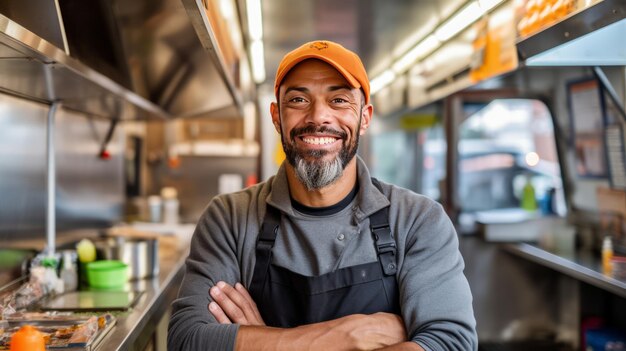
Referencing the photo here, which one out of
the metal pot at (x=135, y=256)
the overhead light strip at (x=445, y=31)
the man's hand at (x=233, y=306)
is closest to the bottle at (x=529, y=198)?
the overhead light strip at (x=445, y=31)

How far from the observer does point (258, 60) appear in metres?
5.94

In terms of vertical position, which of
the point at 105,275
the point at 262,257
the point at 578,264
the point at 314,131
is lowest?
the point at 578,264

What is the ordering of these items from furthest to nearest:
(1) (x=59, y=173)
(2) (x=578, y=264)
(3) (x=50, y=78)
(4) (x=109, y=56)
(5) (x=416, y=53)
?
(5) (x=416, y=53) < (2) (x=578, y=264) < (1) (x=59, y=173) < (4) (x=109, y=56) < (3) (x=50, y=78)

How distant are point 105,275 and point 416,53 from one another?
3.54 meters

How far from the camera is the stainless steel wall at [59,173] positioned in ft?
8.21

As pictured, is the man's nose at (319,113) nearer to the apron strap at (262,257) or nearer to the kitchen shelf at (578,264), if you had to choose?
the apron strap at (262,257)

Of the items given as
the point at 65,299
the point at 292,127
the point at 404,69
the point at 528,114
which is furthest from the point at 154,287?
the point at 528,114

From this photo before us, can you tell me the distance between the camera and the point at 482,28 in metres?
3.70

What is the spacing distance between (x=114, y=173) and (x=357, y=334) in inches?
123

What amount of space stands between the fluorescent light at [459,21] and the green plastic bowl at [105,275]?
7.90ft

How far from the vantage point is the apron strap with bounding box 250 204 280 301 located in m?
1.87

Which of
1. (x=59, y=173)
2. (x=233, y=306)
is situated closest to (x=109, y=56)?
(x=59, y=173)

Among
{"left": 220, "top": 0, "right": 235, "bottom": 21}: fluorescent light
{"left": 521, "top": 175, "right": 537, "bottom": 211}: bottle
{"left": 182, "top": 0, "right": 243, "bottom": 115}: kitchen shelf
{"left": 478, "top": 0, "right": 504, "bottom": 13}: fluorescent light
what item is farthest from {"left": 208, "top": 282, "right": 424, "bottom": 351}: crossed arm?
{"left": 521, "top": 175, "right": 537, "bottom": 211}: bottle

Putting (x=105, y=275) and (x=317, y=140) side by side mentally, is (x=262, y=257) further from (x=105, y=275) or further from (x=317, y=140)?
(x=105, y=275)
